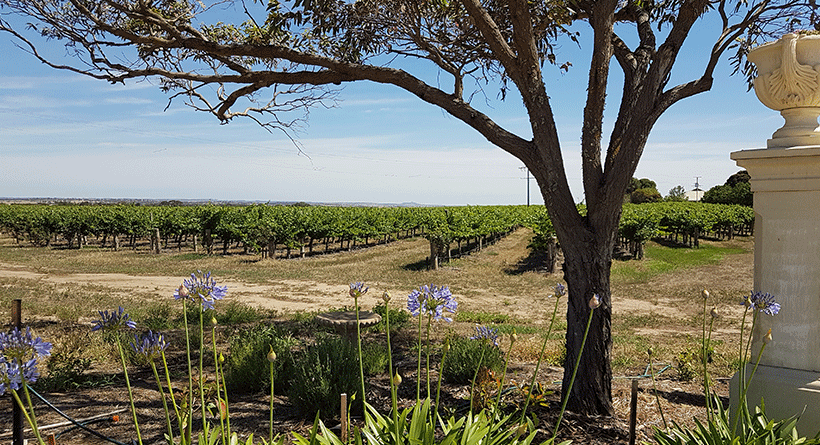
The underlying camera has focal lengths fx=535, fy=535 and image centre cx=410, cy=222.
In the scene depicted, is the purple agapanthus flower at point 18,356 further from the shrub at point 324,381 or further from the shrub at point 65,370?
the shrub at point 65,370

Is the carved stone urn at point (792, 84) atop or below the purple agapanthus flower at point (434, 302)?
atop

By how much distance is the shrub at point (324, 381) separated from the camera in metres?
3.91

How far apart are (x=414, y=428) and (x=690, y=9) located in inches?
162

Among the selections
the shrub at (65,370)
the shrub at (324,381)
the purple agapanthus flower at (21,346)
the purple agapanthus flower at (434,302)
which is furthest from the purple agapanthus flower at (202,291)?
the shrub at (65,370)

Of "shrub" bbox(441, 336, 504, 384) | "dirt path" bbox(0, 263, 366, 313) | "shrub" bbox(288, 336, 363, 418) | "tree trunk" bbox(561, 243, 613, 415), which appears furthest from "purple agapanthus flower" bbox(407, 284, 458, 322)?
"dirt path" bbox(0, 263, 366, 313)

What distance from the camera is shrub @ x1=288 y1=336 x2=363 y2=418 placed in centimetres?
391

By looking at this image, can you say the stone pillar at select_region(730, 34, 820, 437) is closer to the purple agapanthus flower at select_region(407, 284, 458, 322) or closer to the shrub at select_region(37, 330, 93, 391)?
the purple agapanthus flower at select_region(407, 284, 458, 322)

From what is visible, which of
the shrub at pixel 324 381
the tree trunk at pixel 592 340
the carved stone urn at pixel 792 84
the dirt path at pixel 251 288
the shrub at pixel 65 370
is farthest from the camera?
the dirt path at pixel 251 288

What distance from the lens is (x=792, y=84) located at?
321 centimetres

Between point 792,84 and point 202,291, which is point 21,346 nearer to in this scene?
point 202,291

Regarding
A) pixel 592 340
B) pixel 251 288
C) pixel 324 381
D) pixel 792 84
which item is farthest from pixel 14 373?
pixel 251 288

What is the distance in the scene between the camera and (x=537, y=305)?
12.7m

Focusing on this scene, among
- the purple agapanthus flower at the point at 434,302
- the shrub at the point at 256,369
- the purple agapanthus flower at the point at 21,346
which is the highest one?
the purple agapanthus flower at the point at 434,302

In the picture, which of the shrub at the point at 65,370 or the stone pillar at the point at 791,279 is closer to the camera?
the stone pillar at the point at 791,279
